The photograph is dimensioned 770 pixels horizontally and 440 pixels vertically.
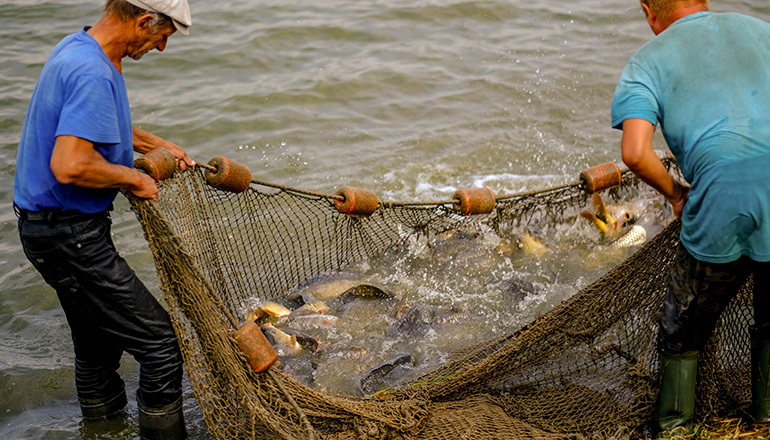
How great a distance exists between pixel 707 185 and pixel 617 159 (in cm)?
594

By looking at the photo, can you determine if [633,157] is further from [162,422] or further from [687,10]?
[162,422]

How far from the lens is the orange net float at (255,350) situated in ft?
10.6

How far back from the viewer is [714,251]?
9.85ft

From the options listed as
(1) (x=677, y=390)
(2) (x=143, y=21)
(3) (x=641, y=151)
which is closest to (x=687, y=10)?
(3) (x=641, y=151)

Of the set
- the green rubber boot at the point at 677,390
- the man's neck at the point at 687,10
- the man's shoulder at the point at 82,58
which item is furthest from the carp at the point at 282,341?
the man's neck at the point at 687,10

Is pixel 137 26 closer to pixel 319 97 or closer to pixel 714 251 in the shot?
pixel 714 251

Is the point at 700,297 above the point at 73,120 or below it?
below

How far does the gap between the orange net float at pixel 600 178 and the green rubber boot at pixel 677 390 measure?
4.67ft

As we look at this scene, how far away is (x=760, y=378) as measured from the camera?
3490mm

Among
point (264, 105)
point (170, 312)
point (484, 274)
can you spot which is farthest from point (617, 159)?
point (170, 312)

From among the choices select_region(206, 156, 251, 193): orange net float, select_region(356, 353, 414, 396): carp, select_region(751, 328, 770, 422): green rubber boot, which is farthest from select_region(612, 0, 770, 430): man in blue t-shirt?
select_region(206, 156, 251, 193): orange net float

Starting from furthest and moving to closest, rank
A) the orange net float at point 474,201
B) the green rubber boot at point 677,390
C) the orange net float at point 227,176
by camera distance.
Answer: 1. the orange net float at point 474,201
2. the orange net float at point 227,176
3. the green rubber boot at point 677,390

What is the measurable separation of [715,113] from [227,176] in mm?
2666

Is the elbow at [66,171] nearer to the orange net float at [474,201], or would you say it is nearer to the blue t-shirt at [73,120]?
the blue t-shirt at [73,120]
